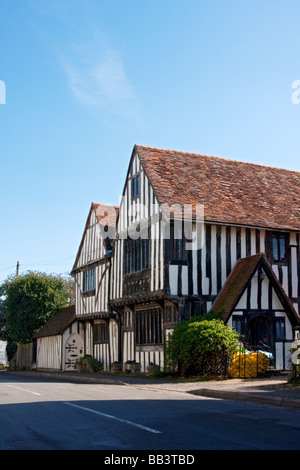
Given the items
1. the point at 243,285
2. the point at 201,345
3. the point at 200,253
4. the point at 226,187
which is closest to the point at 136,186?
the point at 226,187

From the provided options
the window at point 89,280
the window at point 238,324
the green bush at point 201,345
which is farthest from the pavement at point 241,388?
the window at point 89,280

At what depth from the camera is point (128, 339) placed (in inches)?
1028

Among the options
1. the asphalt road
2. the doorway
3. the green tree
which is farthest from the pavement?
the green tree

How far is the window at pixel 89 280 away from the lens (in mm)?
30359

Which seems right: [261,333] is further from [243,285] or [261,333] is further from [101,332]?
[101,332]

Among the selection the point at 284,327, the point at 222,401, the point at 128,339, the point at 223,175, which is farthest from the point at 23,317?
the point at 222,401

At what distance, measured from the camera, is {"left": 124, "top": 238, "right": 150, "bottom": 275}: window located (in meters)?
23.4

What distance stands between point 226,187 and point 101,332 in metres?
10.3

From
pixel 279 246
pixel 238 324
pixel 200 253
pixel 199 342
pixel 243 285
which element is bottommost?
pixel 199 342

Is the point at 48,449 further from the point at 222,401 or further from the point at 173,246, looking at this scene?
the point at 173,246

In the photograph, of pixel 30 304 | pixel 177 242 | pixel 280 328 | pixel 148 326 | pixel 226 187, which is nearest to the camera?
pixel 177 242

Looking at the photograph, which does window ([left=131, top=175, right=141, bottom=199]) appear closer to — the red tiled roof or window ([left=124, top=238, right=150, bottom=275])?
the red tiled roof

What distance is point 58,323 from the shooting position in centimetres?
3522
